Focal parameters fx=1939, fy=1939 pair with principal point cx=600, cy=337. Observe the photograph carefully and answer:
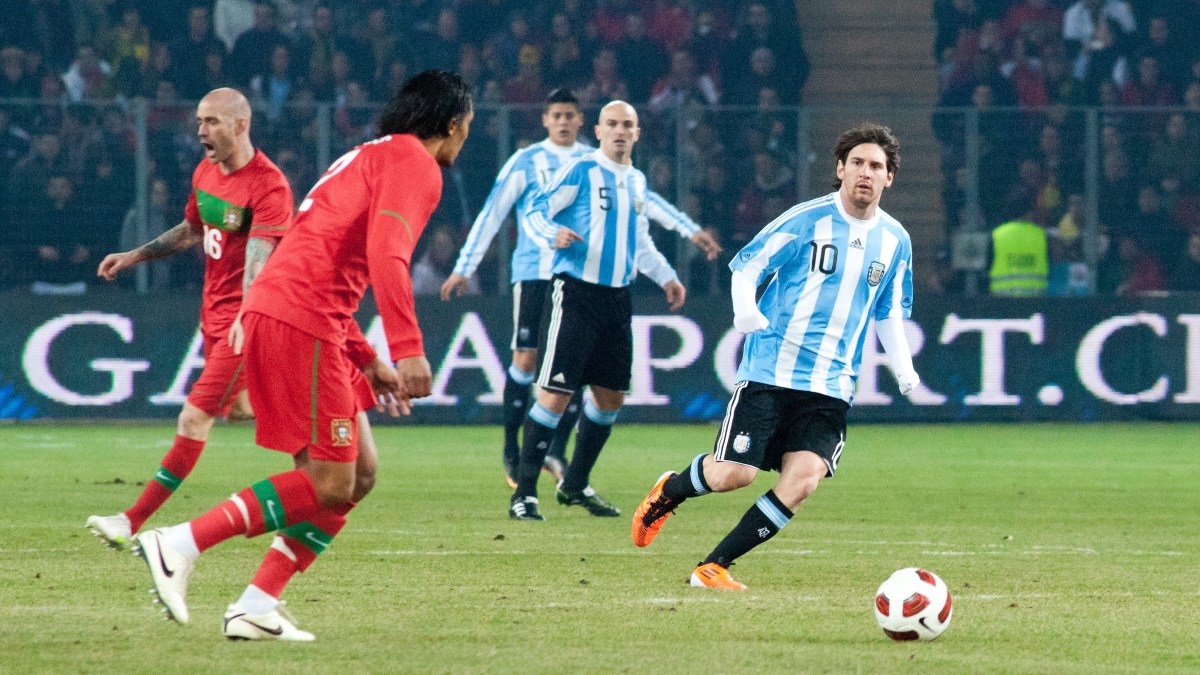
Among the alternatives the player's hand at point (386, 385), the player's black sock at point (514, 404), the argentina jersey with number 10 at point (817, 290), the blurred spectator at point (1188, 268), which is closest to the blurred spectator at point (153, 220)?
the player's black sock at point (514, 404)

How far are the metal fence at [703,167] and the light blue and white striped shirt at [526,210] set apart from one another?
15.9 ft

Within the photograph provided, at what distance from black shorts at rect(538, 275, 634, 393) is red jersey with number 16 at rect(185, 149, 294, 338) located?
205 cm

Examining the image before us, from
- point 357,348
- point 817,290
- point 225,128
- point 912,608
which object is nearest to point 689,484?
point 817,290

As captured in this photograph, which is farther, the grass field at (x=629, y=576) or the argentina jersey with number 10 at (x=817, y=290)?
the argentina jersey with number 10 at (x=817, y=290)

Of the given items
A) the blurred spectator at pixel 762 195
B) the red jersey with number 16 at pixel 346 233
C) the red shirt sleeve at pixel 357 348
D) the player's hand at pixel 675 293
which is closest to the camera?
the red jersey with number 16 at pixel 346 233

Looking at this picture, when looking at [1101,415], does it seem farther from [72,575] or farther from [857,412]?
[72,575]

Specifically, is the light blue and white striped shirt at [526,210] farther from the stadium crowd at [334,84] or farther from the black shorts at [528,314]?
the stadium crowd at [334,84]

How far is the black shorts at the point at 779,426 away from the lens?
7281mm

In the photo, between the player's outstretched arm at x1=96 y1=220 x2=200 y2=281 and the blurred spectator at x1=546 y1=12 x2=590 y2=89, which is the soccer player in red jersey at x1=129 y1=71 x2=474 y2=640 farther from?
the blurred spectator at x1=546 y1=12 x2=590 y2=89

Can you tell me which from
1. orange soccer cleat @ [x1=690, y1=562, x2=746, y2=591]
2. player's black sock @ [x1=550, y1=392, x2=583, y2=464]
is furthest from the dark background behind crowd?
orange soccer cleat @ [x1=690, y1=562, x2=746, y2=591]

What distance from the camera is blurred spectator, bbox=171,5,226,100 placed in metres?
18.7

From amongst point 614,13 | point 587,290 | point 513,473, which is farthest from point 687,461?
point 614,13

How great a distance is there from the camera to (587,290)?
10.2 meters

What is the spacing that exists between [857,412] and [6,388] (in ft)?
23.6
